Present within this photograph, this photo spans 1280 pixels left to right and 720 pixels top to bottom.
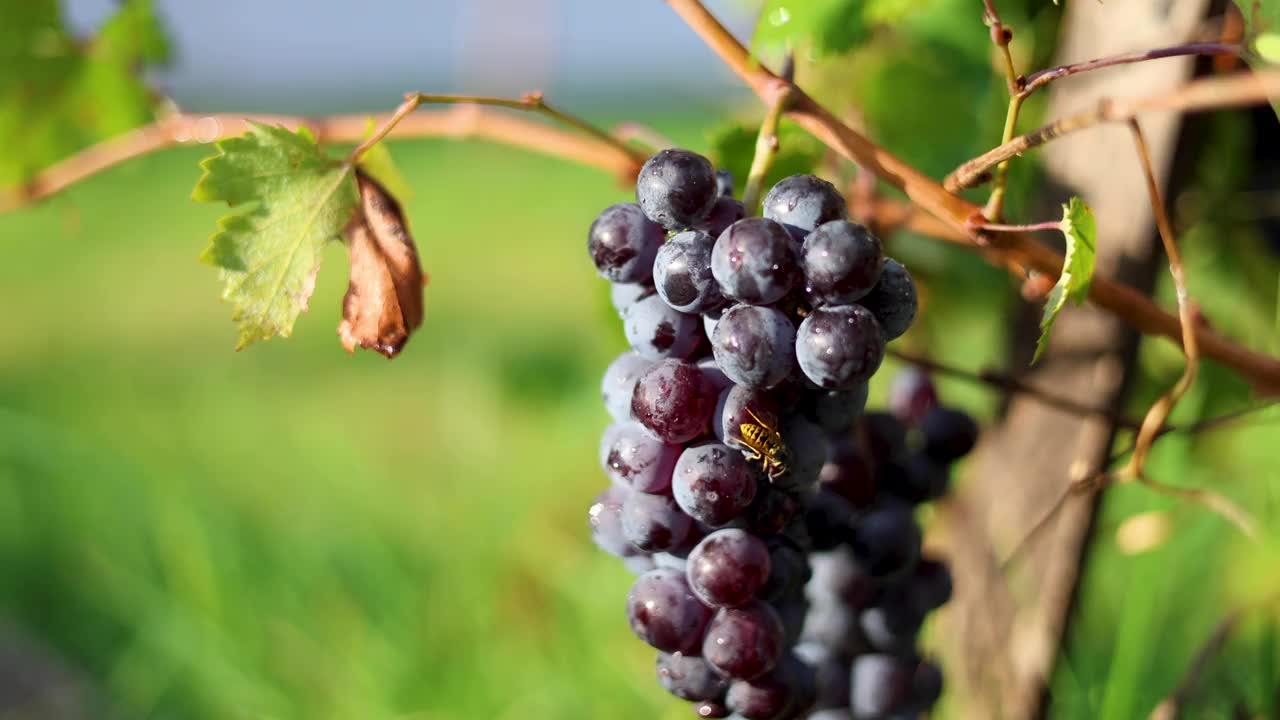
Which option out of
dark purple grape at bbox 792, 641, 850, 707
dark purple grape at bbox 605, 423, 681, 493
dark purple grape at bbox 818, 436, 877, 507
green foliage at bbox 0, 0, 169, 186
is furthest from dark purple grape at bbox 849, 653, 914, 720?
green foliage at bbox 0, 0, 169, 186

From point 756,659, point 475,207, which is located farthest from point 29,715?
point 475,207

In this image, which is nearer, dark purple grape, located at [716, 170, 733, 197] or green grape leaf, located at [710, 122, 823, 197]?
dark purple grape, located at [716, 170, 733, 197]

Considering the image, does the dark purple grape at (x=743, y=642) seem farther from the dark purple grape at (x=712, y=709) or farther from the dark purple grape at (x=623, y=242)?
the dark purple grape at (x=623, y=242)

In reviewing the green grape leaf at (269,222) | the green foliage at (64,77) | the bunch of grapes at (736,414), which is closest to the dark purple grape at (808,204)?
the bunch of grapes at (736,414)

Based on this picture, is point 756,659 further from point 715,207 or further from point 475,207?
point 475,207

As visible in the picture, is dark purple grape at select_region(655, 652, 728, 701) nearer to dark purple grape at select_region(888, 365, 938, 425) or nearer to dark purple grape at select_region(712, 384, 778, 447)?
dark purple grape at select_region(712, 384, 778, 447)

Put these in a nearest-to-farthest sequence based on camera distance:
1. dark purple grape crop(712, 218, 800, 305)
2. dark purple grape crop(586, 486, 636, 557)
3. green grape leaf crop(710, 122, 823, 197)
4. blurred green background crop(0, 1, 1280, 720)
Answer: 1. dark purple grape crop(712, 218, 800, 305)
2. dark purple grape crop(586, 486, 636, 557)
3. green grape leaf crop(710, 122, 823, 197)
4. blurred green background crop(0, 1, 1280, 720)

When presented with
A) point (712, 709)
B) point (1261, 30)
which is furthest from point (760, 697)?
point (1261, 30)
